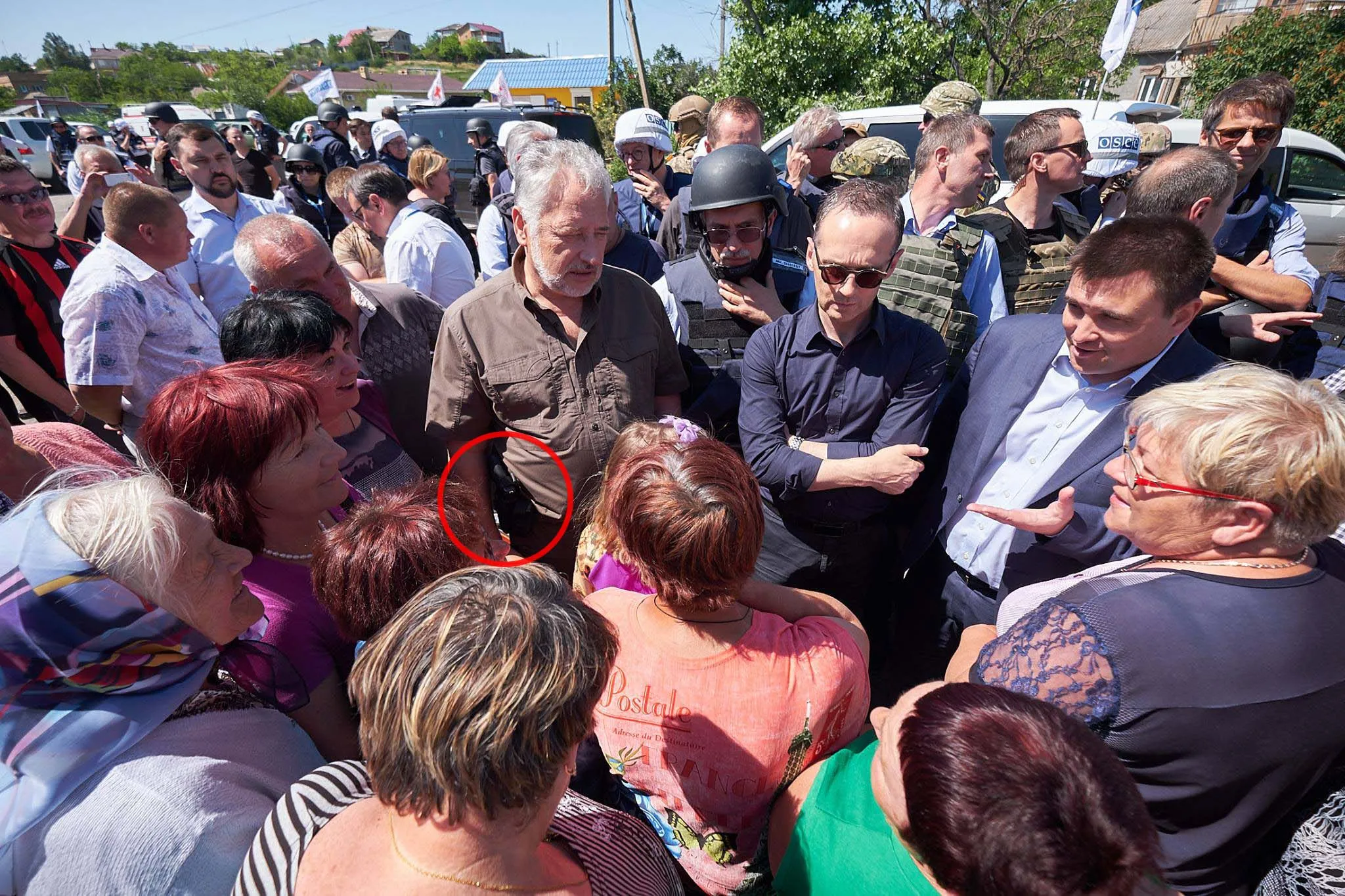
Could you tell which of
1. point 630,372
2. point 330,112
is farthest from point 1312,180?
point 330,112

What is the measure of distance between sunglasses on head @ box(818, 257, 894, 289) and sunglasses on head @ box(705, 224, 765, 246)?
0.73 m

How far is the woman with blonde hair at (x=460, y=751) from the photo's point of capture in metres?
0.96

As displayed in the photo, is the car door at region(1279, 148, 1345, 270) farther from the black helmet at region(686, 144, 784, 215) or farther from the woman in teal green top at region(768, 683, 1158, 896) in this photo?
the woman in teal green top at region(768, 683, 1158, 896)

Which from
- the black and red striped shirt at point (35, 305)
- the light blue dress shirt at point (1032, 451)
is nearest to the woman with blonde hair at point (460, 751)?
the light blue dress shirt at point (1032, 451)

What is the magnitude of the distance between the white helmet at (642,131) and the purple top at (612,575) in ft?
13.7

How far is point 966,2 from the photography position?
1137 cm

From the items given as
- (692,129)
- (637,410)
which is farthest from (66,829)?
(692,129)

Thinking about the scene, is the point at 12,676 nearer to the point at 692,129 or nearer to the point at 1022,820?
the point at 1022,820

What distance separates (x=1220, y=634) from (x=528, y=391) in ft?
6.73

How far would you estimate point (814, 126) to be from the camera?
4910 millimetres

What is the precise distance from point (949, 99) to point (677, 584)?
5.48m

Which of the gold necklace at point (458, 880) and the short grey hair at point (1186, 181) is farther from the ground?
the short grey hair at point (1186, 181)

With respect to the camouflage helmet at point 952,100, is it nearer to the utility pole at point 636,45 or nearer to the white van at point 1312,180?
the white van at point 1312,180

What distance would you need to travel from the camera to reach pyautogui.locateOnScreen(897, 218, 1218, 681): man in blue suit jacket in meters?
1.83
